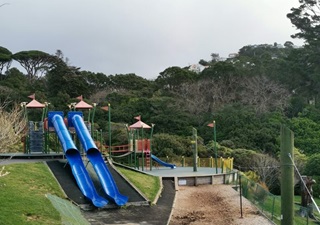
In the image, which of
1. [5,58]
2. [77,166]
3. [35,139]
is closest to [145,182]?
[77,166]

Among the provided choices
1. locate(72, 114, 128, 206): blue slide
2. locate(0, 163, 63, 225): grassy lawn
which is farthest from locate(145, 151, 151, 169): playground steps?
locate(0, 163, 63, 225): grassy lawn

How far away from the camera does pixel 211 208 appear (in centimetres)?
1805

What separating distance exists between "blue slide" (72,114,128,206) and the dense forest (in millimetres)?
13747

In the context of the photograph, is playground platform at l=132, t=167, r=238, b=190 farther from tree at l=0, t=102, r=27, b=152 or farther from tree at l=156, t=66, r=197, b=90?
tree at l=156, t=66, r=197, b=90

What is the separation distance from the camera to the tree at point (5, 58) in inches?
2399

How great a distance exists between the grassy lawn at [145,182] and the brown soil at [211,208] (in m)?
0.98

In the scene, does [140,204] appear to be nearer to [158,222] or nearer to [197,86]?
[158,222]

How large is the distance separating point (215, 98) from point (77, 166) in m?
31.9

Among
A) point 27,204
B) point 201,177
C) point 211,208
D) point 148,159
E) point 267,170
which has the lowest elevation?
point 211,208

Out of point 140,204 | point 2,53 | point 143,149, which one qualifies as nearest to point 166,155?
point 143,149

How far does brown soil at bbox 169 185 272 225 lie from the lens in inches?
622

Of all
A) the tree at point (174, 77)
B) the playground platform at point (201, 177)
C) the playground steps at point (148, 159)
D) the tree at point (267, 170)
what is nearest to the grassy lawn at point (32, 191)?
the playground platform at point (201, 177)

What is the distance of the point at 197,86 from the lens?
4953cm

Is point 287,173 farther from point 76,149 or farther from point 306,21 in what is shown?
point 306,21
